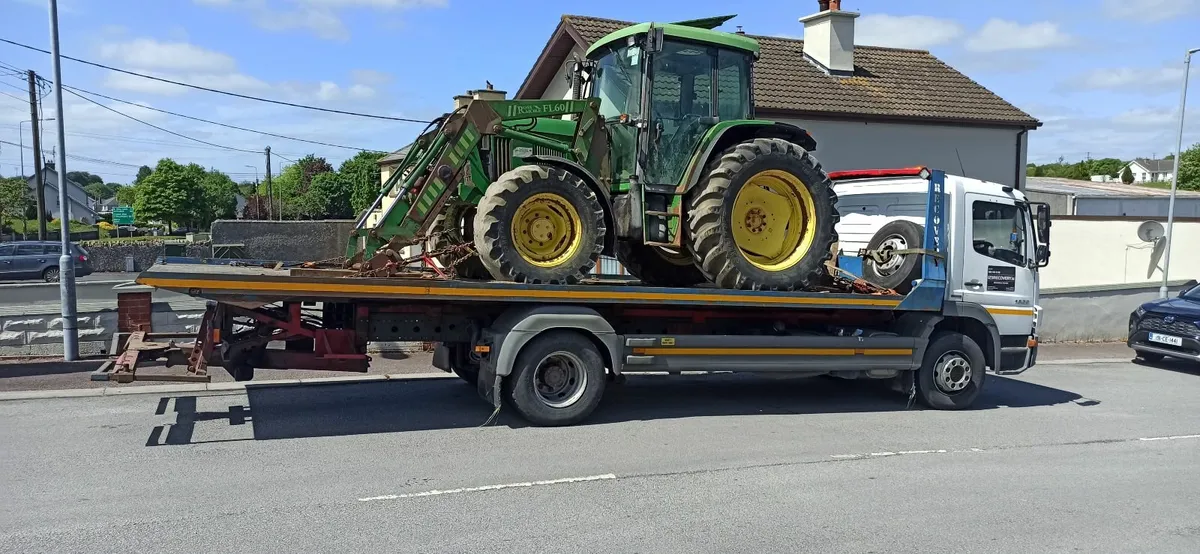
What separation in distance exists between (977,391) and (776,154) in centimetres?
353

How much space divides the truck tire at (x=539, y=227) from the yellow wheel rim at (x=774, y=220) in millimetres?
1442

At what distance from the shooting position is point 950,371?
920 cm

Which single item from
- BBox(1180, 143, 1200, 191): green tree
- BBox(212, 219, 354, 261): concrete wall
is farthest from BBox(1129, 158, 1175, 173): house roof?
BBox(212, 219, 354, 261): concrete wall

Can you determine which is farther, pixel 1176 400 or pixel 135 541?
pixel 1176 400

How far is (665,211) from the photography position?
833cm

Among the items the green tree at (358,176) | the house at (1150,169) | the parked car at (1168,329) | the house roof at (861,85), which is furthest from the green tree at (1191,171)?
the green tree at (358,176)

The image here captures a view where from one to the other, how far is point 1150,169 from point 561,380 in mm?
108860

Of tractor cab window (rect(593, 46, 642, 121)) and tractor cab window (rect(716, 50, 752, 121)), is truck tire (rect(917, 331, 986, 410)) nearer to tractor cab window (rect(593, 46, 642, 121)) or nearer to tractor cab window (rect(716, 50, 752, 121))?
tractor cab window (rect(716, 50, 752, 121))

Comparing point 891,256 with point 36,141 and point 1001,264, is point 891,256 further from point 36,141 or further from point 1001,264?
point 36,141

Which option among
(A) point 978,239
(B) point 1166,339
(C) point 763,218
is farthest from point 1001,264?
(B) point 1166,339

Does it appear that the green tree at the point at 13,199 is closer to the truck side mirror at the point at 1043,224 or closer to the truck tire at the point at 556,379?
the truck tire at the point at 556,379

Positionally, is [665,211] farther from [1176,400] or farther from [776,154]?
[1176,400]

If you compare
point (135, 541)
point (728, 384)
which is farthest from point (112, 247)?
point (135, 541)

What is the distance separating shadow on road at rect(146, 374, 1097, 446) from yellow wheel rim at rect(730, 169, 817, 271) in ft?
5.27
